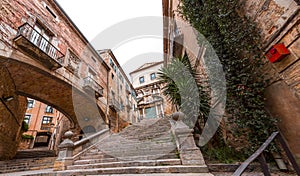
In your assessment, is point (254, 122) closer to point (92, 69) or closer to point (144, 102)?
point (92, 69)

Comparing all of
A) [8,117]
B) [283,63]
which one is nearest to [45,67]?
[8,117]

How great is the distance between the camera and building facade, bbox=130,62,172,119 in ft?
57.1

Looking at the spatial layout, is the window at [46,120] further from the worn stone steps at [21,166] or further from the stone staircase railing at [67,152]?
the stone staircase railing at [67,152]

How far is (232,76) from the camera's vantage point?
3.13 m

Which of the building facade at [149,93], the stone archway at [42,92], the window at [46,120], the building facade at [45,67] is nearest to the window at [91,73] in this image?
the building facade at [45,67]

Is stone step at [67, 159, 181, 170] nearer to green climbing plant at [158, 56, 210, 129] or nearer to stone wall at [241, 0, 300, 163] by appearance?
green climbing plant at [158, 56, 210, 129]

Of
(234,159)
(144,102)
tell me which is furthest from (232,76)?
(144,102)

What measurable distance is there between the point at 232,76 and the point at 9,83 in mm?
8776

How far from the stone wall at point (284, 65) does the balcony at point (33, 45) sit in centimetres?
727

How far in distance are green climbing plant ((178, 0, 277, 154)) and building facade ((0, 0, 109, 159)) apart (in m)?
6.61

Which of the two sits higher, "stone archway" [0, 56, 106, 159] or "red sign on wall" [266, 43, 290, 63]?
"stone archway" [0, 56, 106, 159]

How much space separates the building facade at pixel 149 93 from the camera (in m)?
17.4

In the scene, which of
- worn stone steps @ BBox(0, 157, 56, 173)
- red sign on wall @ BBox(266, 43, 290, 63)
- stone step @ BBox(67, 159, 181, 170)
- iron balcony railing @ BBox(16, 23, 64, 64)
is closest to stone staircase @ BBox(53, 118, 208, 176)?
stone step @ BBox(67, 159, 181, 170)

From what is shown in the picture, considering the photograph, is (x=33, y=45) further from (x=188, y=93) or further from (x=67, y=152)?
(x=188, y=93)
